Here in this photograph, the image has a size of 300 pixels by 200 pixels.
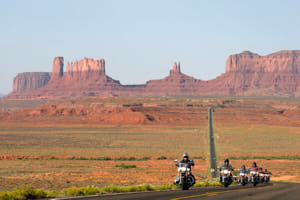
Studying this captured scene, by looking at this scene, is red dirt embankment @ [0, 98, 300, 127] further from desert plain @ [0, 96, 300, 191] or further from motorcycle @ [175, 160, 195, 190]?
motorcycle @ [175, 160, 195, 190]

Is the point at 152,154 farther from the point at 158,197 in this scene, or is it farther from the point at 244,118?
the point at 244,118

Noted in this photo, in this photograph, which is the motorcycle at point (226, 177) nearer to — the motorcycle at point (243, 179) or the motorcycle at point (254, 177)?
the motorcycle at point (243, 179)

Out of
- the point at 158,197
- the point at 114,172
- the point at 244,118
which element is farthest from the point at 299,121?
the point at 158,197

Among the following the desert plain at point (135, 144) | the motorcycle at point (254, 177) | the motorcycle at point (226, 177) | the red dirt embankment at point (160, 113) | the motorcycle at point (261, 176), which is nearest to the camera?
the motorcycle at point (226, 177)

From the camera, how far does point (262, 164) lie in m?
47.8

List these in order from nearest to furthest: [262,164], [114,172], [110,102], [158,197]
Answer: [158,197], [114,172], [262,164], [110,102]

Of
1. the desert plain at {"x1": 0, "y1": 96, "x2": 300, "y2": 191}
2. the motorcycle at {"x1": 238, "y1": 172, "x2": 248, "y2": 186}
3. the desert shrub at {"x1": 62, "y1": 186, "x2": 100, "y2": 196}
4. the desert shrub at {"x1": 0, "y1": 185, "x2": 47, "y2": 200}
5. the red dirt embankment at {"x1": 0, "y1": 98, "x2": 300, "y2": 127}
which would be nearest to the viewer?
the desert shrub at {"x1": 0, "y1": 185, "x2": 47, "y2": 200}

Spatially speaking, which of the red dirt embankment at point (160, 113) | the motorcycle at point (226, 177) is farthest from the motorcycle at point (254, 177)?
the red dirt embankment at point (160, 113)

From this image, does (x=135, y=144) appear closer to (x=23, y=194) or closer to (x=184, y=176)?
(x=184, y=176)

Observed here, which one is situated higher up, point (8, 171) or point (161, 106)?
point (161, 106)

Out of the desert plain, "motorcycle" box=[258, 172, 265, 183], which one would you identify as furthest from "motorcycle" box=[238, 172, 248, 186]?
the desert plain

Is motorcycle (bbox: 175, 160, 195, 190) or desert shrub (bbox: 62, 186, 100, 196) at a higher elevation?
motorcycle (bbox: 175, 160, 195, 190)

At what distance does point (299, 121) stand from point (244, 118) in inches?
537

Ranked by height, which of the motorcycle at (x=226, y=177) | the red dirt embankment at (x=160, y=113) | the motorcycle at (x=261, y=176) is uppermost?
the red dirt embankment at (x=160, y=113)
